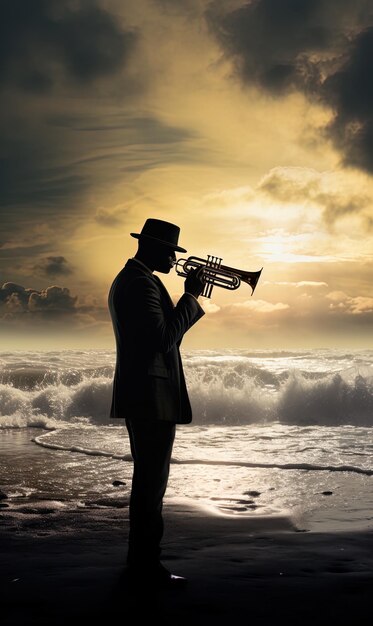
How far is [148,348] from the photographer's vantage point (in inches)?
179

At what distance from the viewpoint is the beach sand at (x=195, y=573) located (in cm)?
414

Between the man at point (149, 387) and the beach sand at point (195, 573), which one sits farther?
the man at point (149, 387)

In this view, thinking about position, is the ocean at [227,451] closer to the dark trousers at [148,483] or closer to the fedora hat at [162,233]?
the dark trousers at [148,483]

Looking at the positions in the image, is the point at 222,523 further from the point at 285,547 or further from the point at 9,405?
the point at 9,405

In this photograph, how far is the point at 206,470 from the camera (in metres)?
10.1

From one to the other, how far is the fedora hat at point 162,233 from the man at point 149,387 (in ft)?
0.76

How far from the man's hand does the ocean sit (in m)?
3.01

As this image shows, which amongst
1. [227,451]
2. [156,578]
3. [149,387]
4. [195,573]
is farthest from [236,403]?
[149,387]

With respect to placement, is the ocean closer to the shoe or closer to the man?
the shoe

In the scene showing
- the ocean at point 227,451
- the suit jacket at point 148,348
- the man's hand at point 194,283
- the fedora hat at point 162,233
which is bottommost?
the ocean at point 227,451

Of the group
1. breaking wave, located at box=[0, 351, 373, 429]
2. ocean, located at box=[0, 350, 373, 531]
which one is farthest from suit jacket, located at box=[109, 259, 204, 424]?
breaking wave, located at box=[0, 351, 373, 429]

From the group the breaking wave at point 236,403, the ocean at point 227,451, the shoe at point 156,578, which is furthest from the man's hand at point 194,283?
the breaking wave at point 236,403

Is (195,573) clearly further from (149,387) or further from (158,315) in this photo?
(158,315)

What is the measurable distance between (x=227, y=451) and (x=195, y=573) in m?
7.38
